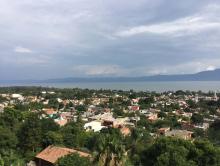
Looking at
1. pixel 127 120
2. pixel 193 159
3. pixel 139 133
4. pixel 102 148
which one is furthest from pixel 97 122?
pixel 102 148

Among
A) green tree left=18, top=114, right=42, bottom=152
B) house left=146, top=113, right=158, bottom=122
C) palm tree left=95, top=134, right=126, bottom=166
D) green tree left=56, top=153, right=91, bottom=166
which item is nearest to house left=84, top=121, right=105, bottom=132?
house left=146, top=113, right=158, bottom=122

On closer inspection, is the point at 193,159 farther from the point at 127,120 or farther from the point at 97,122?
the point at 127,120

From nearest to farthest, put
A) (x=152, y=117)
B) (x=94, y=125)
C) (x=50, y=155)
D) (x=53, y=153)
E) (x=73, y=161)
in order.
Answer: (x=73, y=161)
(x=50, y=155)
(x=53, y=153)
(x=94, y=125)
(x=152, y=117)

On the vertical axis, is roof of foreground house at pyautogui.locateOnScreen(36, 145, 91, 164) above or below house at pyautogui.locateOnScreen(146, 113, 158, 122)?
above

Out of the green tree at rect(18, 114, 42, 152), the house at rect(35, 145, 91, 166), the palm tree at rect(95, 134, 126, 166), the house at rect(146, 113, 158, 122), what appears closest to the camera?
the palm tree at rect(95, 134, 126, 166)

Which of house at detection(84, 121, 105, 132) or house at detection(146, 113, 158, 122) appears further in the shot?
house at detection(146, 113, 158, 122)

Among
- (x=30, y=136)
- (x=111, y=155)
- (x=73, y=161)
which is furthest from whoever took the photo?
(x=30, y=136)

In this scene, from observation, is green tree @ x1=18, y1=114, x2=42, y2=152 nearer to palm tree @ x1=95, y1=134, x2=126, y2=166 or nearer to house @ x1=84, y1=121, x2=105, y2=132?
palm tree @ x1=95, y1=134, x2=126, y2=166

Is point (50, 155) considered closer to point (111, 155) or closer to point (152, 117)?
point (111, 155)

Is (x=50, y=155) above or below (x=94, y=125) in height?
above

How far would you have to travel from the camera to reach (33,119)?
31.8m

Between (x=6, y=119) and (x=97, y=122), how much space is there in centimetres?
1948

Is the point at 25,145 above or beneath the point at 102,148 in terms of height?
beneath

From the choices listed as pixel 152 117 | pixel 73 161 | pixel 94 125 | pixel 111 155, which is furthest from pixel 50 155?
pixel 152 117
